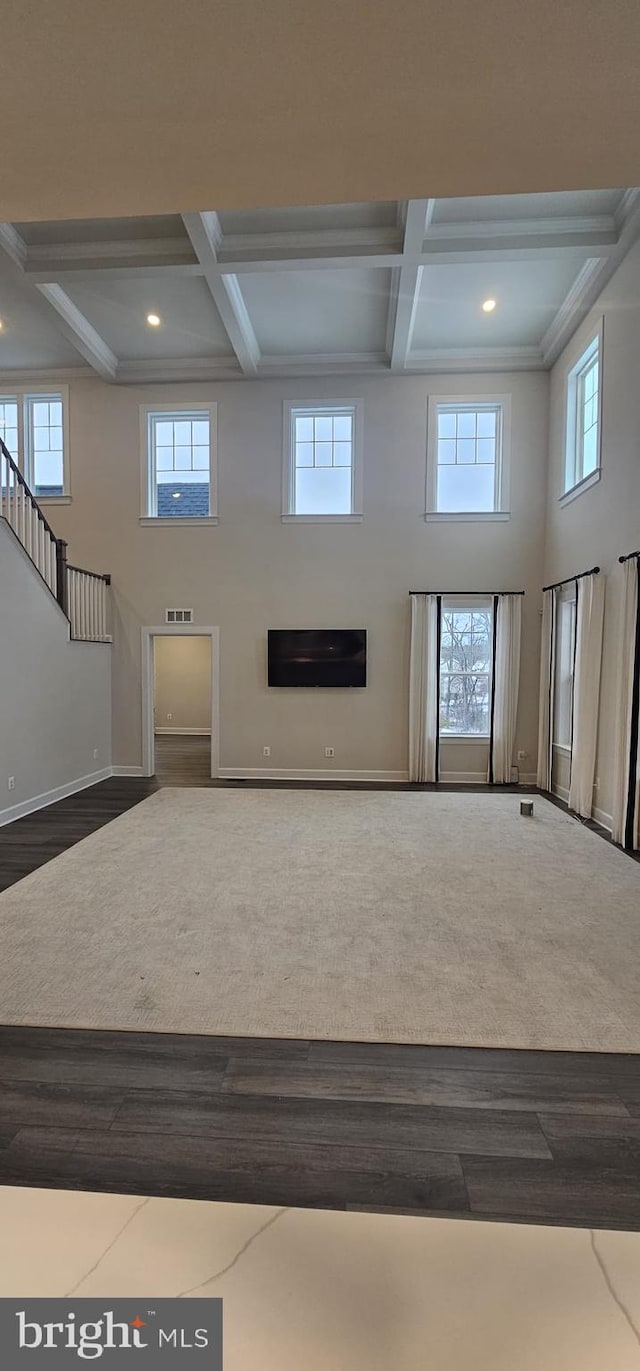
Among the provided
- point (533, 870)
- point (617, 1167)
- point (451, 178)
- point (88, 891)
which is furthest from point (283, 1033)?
point (451, 178)

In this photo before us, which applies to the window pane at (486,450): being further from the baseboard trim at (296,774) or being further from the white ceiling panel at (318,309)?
the baseboard trim at (296,774)

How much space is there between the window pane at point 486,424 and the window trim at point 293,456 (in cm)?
143

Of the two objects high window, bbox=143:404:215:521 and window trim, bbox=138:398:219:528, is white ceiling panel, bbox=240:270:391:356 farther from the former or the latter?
high window, bbox=143:404:215:521

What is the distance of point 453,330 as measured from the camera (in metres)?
6.46

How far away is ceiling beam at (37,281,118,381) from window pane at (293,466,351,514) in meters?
2.61

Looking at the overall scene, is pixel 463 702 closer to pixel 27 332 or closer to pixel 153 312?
pixel 153 312

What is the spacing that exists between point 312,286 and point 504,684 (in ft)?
15.6

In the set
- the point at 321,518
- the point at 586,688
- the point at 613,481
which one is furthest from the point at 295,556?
the point at 586,688

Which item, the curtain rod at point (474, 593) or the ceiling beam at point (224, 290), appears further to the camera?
the curtain rod at point (474, 593)

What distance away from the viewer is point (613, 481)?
512 cm

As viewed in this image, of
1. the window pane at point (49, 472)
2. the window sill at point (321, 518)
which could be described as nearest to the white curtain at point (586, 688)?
the window sill at point (321, 518)

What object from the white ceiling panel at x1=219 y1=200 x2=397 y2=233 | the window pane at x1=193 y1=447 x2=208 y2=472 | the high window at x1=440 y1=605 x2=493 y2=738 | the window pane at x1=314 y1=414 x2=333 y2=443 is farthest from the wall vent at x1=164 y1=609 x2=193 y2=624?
the white ceiling panel at x1=219 y1=200 x2=397 y2=233

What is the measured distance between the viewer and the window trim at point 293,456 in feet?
23.4

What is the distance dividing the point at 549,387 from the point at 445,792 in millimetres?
4920
